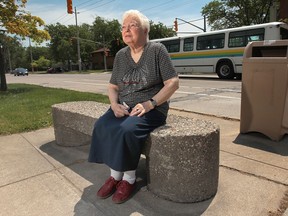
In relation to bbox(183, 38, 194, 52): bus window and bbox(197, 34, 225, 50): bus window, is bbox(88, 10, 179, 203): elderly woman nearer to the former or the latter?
bbox(197, 34, 225, 50): bus window

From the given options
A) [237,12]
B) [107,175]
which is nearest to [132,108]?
[107,175]

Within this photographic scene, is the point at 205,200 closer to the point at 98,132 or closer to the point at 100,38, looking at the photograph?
the point at 98,132

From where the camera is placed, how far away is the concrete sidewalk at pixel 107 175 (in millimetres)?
2457

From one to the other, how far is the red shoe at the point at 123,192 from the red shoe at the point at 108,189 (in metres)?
0.06

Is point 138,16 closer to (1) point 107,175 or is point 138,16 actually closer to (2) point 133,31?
(2) point 133,31

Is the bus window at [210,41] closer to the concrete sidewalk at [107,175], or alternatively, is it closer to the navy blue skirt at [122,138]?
the concrete sidewalk at [107,175]

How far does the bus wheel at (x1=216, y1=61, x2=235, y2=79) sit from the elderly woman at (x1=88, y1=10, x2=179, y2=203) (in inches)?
518

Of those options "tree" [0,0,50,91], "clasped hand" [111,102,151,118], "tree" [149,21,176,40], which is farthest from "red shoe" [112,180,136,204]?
"tree" [149,21,176,40]

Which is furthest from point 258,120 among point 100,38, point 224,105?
point 100,38

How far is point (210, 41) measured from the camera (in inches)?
632

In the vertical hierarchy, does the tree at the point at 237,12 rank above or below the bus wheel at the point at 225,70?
above

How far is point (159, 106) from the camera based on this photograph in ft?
9.00

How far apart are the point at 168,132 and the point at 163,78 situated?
1.80ft

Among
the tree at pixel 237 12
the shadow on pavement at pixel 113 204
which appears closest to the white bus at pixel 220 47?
the shadow on pavement at pixel 113 204
